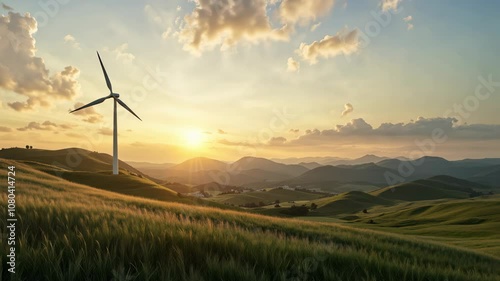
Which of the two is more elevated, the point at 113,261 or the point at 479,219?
the point at 113,261

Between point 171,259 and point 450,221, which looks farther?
point 450,221

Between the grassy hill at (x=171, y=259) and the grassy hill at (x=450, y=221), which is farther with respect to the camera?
the grassy hill at (x=450, y=221)

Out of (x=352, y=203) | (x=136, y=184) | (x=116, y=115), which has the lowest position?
(x=352, y=203)

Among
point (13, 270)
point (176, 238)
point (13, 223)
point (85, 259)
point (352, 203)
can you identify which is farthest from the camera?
point (352, 203)

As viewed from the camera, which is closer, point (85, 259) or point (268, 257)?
point (85, 259)

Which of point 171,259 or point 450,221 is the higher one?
point 171,259

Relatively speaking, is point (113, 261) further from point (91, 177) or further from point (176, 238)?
point (91, 177)

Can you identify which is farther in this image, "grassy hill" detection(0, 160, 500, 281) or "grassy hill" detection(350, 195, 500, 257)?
"grassy hill" detection(350, 195, 500, 257)

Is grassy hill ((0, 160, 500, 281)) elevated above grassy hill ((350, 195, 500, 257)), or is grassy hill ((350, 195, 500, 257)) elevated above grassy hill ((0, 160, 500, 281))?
grassy hill ((0, 160, 500, 281))

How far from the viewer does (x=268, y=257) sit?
14.2 feet

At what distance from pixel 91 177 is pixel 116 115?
19026mm

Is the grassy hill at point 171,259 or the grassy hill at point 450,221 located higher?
the grassy hill at point 171,259

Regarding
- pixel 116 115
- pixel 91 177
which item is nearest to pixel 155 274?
pixel 116 115

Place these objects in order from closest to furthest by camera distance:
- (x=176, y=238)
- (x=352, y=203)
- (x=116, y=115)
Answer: (x=176, y=238) → (x=116, y=115) → (x=352, y=203)
